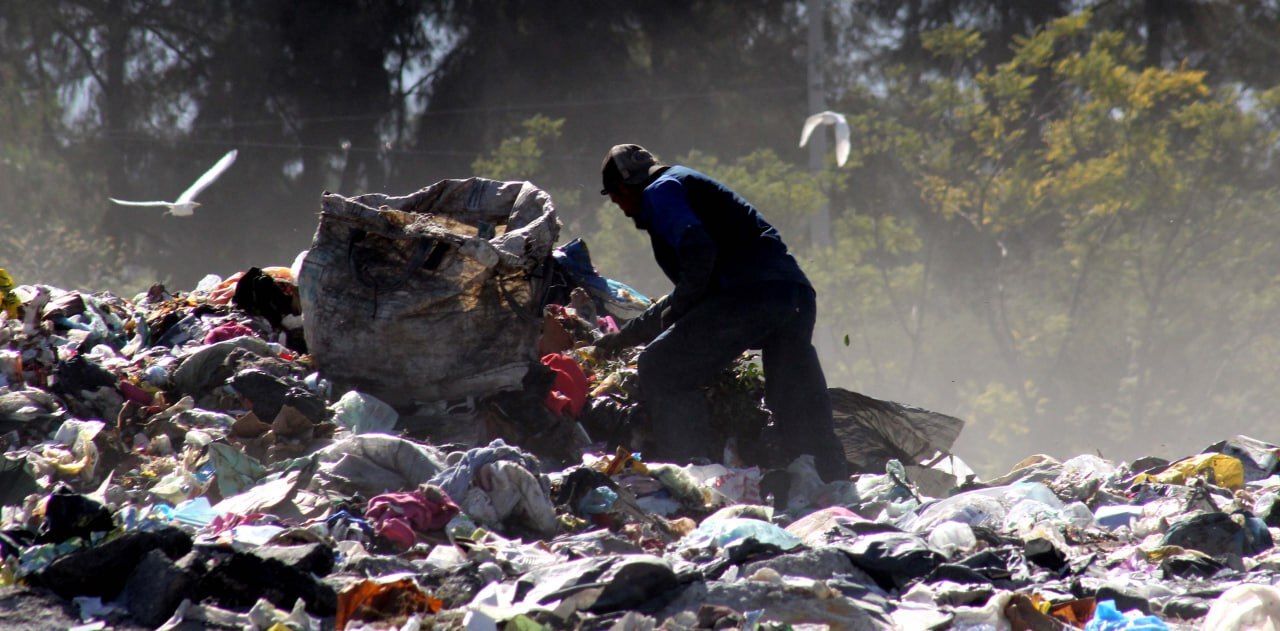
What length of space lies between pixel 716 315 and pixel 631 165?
636 millimetres

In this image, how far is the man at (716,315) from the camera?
416 cm

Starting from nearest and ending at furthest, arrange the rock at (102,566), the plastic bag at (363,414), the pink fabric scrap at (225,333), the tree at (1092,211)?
the rock at (102,566)
the plastic bag at (363,414)
the pink fabric scrap at (225,333)
the tree at (1092,211)

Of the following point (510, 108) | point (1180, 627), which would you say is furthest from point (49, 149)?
point (1180, 627)

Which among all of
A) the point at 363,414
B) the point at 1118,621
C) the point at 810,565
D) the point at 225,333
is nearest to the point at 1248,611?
the point at 1118,621

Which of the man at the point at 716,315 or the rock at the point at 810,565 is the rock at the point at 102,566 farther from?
the man at the point at 716,315

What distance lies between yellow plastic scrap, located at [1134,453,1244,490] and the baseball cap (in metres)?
2.21

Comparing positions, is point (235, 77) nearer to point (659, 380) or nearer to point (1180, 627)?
point (659, 380)

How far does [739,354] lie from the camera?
429cm

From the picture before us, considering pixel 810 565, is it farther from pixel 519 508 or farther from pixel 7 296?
pixel 7 296

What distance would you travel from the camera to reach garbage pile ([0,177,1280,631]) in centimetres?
263

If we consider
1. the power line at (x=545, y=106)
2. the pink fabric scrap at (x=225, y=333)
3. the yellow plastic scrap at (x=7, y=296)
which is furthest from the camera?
the power line at (x=545, y=106)

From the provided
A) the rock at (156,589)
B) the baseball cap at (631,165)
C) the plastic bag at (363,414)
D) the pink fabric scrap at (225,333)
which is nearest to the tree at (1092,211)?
the baseball cap at (631,165)

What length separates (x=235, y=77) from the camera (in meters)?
19.8

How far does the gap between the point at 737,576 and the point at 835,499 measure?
126 cm
